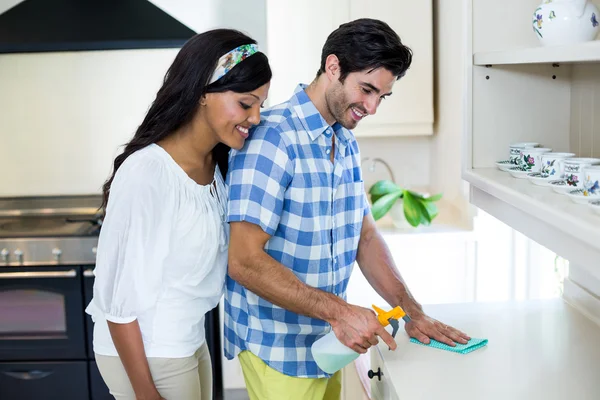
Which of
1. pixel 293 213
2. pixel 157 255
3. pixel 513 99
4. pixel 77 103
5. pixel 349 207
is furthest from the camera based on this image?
pixel 77 103

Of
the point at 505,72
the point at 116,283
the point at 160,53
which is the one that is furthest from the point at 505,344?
the point at 160,53

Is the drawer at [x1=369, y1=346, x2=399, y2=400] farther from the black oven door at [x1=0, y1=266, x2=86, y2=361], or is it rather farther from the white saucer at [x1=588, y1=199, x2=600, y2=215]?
the black oven door at [x1=0, y1=266, x2=86, y2=361]

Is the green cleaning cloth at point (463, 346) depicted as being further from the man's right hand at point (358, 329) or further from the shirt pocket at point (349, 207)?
the shirt pocket at point (349, 207)

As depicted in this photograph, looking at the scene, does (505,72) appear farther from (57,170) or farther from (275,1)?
(57,170)

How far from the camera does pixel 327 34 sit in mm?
3176

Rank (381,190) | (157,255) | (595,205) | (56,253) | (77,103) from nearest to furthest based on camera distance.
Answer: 1. (595,205)
2. (157,255)
3. (56,253)
4. (381,190)
5. (77,103)

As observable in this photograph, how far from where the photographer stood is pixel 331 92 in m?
1.71

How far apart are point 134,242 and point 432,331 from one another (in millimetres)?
685

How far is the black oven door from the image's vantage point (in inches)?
119

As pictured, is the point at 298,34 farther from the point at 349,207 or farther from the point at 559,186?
the point at 559,186

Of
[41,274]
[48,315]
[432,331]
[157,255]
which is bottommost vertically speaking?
[48,315]

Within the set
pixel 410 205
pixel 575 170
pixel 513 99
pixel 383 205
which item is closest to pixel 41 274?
pixel 383 205

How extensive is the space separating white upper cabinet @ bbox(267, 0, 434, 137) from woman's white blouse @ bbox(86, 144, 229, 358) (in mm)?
1619

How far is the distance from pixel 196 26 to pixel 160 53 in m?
0.21
